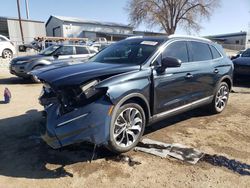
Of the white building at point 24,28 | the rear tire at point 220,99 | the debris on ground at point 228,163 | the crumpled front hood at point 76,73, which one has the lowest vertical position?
the debris on ground at point 228,163

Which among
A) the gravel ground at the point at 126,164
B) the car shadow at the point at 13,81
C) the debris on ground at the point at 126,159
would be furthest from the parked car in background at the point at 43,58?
the debris on ground at the point at 126,159

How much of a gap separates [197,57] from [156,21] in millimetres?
44175

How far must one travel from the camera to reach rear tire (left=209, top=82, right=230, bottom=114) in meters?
5.92

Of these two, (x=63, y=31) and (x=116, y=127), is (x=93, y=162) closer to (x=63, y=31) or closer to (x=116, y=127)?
(x=116, y=127)

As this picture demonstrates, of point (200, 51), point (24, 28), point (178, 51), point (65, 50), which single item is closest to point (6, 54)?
point (65, 50)

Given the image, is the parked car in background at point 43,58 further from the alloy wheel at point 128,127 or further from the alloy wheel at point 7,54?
the alloy wheel at point 7,54

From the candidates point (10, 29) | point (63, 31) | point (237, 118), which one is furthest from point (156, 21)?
point (237, 118)

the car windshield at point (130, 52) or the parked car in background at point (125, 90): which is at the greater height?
the car windshield at point (130, 52)

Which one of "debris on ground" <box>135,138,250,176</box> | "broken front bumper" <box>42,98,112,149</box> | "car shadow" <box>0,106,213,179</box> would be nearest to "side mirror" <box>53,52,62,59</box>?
"car shadow" <box>0,106,213,179</box>

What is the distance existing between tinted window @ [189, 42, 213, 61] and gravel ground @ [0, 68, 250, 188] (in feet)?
4.43

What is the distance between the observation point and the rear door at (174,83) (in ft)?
14.0

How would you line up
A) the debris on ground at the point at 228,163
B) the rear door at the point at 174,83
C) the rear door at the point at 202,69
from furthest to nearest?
the rear door at the point at 202,69 → the rear door at the point at 174,83 → the debris on ground at the point at 228,163

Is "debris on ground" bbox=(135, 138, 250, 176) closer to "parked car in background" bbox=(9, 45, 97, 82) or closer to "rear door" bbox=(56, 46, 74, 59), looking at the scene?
"parked car in background" bbox=(9, 45, 97, 82)

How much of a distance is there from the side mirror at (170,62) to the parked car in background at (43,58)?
593 centimetres
